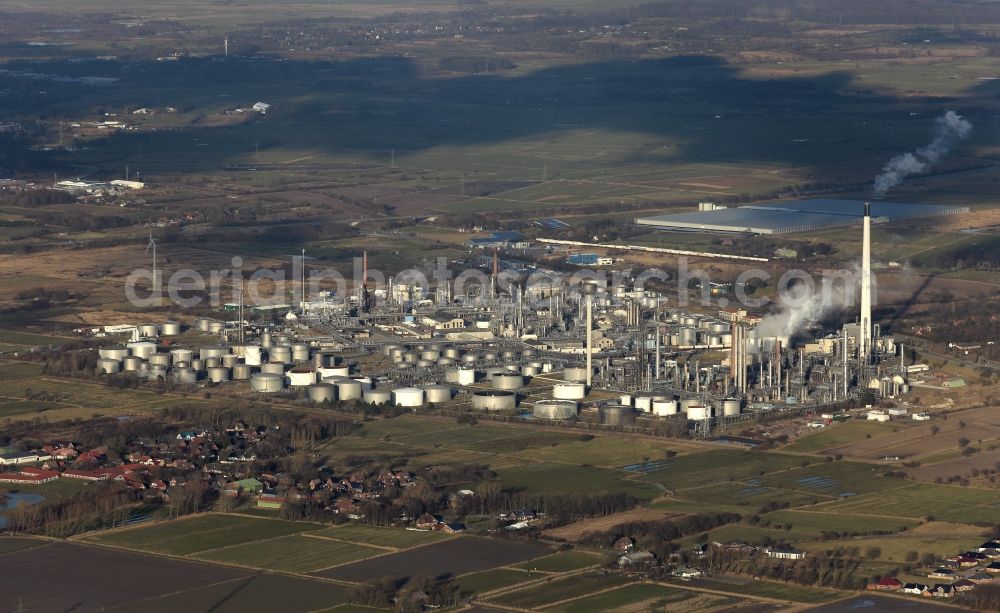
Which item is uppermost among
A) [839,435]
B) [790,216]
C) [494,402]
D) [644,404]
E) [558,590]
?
[558,590]

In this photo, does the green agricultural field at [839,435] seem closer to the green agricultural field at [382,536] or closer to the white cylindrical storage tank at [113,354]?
the green agricultural field at [382,536]

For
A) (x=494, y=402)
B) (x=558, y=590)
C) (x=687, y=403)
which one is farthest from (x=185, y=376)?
(x=558, y=590)

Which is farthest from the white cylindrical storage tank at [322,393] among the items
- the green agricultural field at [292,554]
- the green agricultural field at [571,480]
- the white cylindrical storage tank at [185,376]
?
the green agricultural field at [292,554]

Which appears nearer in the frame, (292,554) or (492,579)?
(492,579)

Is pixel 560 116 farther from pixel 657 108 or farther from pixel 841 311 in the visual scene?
pixel 841 311

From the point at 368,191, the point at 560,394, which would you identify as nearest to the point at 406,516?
the point at 560,394

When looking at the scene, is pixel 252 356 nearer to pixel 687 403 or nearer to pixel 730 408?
pixel 687 403
